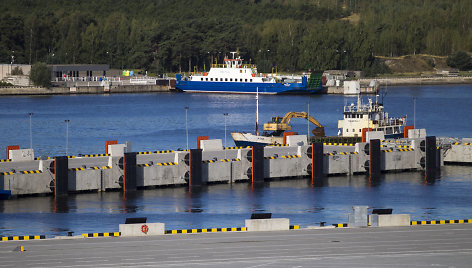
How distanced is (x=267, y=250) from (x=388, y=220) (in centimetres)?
759

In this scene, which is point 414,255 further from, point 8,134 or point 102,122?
point 102,122

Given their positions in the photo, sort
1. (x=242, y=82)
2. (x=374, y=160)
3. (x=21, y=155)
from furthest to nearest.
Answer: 1. (x=242, y=82)
2. (x=374, y=160)
3. (x=21, y=155)

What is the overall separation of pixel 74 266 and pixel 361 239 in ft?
38.3

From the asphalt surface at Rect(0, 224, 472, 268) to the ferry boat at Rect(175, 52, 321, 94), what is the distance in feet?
470

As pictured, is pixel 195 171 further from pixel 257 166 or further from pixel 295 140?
pixel 295 140

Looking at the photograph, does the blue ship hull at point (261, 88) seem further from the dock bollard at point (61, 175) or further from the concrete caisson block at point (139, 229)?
the concrete caisson block at point (139, 229)

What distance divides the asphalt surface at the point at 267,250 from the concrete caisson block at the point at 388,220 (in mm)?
735

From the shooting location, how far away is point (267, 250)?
37.9m

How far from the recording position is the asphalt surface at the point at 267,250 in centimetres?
3572

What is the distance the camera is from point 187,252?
1485 inches

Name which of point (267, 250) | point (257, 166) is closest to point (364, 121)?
point (257, 166)

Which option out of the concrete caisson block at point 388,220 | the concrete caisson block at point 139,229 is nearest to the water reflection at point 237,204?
the concrete caisson block at point 388,220

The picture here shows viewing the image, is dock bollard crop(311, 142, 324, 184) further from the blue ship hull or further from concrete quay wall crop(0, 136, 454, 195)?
the blue ship hull

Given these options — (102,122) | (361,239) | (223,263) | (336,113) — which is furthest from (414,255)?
(336,113)
